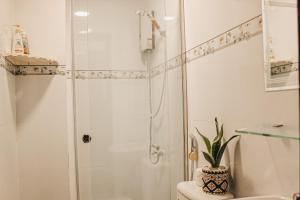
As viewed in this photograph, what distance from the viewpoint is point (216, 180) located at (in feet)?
4.33

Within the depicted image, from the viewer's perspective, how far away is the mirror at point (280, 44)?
993 millimetres

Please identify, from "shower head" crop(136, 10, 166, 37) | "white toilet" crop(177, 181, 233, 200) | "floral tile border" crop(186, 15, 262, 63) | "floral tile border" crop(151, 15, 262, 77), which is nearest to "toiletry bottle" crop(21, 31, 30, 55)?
"shower head" crop(136, 10, 166, 37)

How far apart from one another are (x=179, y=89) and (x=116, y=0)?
1.01m

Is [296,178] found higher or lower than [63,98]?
lower

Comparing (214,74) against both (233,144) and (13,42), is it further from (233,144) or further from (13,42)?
(13,42)

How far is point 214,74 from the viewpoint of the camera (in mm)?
1569

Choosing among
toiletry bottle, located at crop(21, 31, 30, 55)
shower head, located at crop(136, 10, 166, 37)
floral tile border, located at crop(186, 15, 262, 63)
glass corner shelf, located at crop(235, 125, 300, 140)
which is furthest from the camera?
shower head, located at crop(136, 10, 166, 37)

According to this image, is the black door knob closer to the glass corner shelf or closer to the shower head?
the shower head

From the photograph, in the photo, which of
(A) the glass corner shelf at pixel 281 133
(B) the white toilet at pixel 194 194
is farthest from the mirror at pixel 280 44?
(B) the white toilet at pixel 194 194

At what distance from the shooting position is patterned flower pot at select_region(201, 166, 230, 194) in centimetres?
132

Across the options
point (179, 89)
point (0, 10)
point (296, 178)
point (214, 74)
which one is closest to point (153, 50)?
point (179, 89)

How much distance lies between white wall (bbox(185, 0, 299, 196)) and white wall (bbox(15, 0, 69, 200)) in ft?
4.05

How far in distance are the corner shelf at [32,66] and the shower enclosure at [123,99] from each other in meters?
0.21

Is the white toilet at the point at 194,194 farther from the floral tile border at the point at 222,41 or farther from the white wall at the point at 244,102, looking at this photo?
the floral tile border at the point at 222,41
